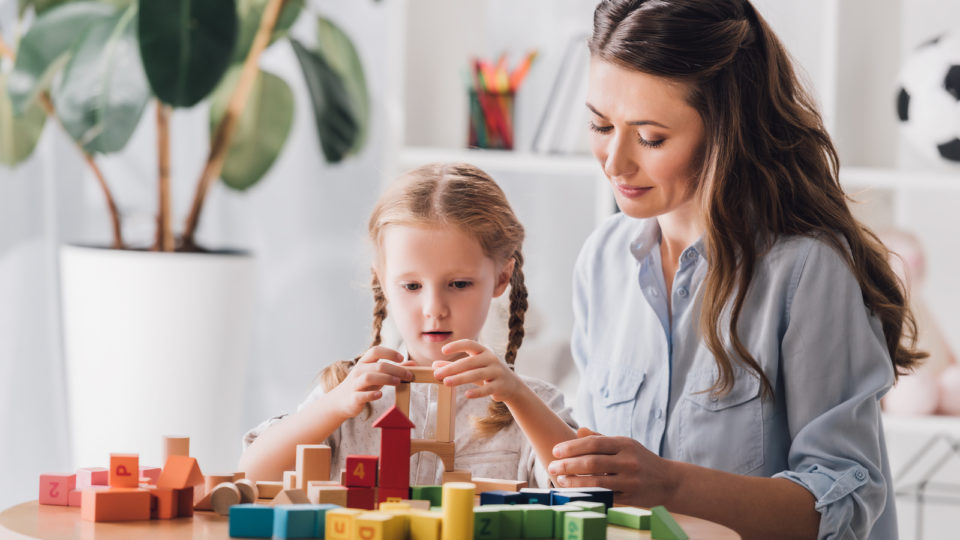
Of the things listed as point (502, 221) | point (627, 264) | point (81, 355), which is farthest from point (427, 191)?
point (81, 355)

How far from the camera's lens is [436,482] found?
1.31 meters

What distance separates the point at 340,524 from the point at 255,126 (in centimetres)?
176

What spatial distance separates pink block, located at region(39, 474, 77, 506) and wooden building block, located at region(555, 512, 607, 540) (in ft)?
1.44

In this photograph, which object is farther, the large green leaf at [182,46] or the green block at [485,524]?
the large green leaf at [182,46]

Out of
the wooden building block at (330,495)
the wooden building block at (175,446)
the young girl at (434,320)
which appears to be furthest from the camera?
the young girl at (434,320)

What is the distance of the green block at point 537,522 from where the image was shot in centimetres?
86

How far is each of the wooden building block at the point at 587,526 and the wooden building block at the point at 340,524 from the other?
0.16m

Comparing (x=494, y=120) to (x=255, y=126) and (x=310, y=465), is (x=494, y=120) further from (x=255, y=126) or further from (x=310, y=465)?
(x=310, y=465)

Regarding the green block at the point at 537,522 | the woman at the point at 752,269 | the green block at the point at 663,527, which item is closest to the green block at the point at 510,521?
the green block at the point at 537,522

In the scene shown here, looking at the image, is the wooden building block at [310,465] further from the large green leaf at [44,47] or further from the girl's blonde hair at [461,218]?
the large green leaf at [44,47]

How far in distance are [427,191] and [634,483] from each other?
497 mm

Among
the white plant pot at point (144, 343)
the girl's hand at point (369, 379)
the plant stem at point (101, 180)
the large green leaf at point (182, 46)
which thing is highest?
the large green leaf at point (182, 46)

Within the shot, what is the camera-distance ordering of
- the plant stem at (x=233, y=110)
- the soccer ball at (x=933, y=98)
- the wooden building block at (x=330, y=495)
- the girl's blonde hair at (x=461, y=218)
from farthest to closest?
1. the plant stem at (x=233, y=110)
2. the soccer ball at (x=933, y=98)
3. the girl's blonde hair at (x=461, y=218)
4. the wooden building block at (x=330, y=495)

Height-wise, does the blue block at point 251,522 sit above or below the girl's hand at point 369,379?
below
